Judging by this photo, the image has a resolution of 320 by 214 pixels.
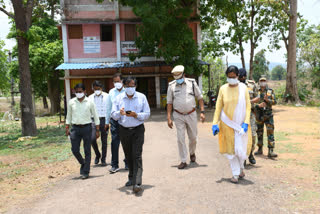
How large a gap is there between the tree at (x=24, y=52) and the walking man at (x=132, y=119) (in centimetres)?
1036

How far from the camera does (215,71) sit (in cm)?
4434

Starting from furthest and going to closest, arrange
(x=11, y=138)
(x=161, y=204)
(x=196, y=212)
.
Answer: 1. (x=11, y=138)
2. (x=161, y=204)
3. (x=196, y=212)

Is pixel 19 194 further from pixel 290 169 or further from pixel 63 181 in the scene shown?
pixel 290 169

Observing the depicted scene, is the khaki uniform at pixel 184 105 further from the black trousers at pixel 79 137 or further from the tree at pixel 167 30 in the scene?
the tree at pixel 167 30

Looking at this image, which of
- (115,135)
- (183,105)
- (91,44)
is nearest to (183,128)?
(183,105)

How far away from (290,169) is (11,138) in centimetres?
1269

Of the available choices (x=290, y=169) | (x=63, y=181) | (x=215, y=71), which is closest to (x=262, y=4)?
(x=215, y=71)

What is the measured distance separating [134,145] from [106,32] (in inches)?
734

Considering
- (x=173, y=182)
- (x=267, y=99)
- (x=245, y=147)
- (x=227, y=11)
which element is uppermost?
(x=227, y=11)

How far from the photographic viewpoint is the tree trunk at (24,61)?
13.9 m

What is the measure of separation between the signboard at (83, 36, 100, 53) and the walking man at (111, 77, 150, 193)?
17.6 metres

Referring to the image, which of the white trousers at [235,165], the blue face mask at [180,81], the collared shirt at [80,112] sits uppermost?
the blue face mask at [180,81]

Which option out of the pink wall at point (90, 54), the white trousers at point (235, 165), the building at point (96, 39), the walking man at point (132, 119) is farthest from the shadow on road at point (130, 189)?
the pink wall at point (90, 54)

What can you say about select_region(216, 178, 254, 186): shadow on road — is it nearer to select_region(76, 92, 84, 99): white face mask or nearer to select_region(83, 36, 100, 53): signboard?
select_region(76, 92, 84, 99): white face mask
